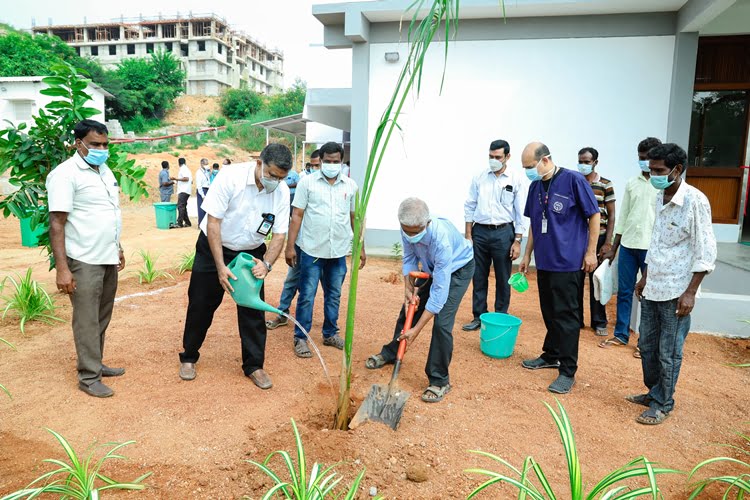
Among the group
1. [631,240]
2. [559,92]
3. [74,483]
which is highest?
[559,92]

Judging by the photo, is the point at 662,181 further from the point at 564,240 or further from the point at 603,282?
the point at 603,282

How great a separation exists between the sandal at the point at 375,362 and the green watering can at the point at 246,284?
1.12 meters

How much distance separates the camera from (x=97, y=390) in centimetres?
338

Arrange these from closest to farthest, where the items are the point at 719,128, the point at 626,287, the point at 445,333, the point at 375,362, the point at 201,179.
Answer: the point at 445,333 → the point at 375,362 → the point at 626,287 → the point at 719,128 → the point at 201,179

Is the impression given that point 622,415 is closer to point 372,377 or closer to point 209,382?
point 372,377

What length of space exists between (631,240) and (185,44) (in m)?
58.3

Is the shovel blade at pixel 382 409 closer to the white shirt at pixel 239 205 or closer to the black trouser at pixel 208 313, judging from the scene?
the black trouser at pixel 208 313

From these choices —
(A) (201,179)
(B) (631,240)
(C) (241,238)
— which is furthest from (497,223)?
(A) (201,179)

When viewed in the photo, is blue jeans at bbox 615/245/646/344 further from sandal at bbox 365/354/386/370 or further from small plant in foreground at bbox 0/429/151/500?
small plant in foreground at bbox 0/429/151/500

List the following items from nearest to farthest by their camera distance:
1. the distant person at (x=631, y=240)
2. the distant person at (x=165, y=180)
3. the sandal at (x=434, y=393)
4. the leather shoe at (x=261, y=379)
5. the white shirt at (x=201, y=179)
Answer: the sandal at (x=434, y=393), the leather shoe at (x=261, y=379), the distant person at (x=631, y=240), the white shirt at (x=201, y=179), the distant person at (x=165, y=180)

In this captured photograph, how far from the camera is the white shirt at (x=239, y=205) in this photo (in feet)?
11.0

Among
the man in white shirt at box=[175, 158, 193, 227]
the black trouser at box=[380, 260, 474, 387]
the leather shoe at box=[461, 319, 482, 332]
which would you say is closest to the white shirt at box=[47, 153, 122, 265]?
the black trouser at box=[380, 260, 474, 387]

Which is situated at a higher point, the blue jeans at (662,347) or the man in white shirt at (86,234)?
the man in white shirt at (86,234)

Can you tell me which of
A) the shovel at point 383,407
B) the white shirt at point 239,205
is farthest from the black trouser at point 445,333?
the white shirt at point 239,205
